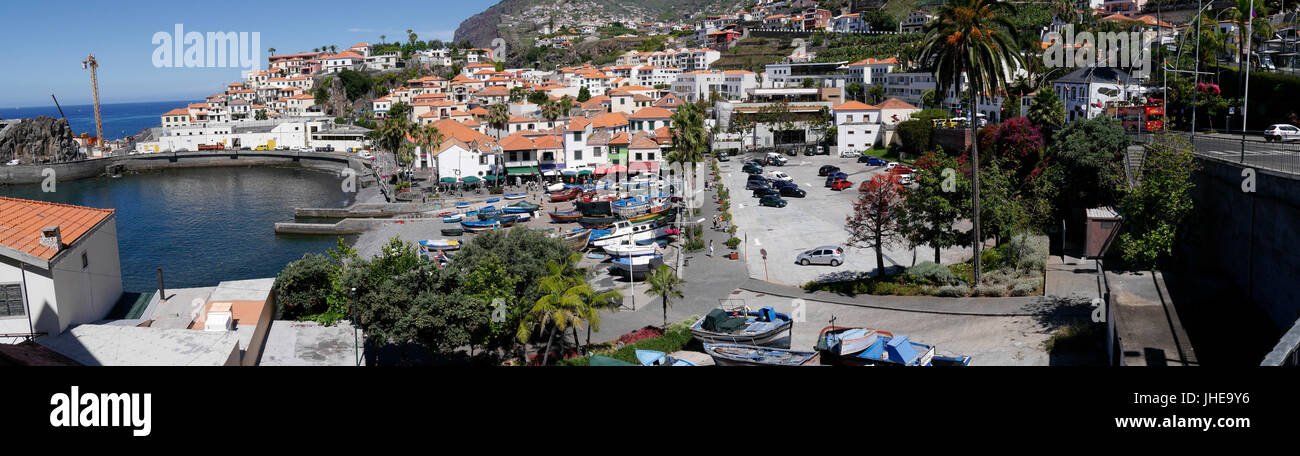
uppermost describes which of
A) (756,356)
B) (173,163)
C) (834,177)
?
(173,163)

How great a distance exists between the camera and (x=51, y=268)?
13648mm

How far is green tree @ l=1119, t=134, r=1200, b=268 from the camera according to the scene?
17.2 metres

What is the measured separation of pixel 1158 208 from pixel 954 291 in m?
5.29

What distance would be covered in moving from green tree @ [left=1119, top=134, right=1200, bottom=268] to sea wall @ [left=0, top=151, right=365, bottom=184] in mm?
68806

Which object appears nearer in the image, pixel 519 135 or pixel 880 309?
pixel 880 309

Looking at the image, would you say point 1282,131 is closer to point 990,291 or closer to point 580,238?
point 990,291

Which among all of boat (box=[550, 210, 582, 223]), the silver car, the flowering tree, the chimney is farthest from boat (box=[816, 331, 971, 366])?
boat (box=[550, 210, 582, 223])

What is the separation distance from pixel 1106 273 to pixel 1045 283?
9.02 feet

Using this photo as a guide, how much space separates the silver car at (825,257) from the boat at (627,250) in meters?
5.34

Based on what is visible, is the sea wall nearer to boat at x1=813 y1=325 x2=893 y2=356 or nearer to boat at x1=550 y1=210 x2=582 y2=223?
boat at x1=550 y1=210 x2=582 y2=223

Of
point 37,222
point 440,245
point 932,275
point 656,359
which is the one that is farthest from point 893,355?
point 440,245

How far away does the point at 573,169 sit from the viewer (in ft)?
181
